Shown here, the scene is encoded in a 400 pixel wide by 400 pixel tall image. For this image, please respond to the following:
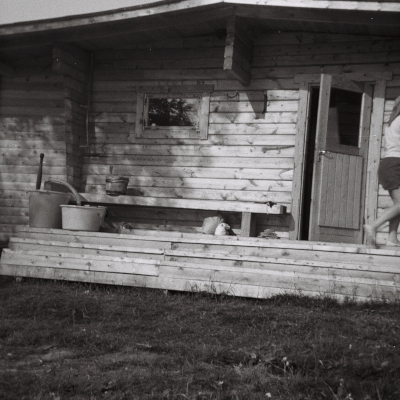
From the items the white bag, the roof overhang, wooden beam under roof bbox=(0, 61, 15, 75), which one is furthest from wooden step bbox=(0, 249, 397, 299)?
wooden beam under roof bbox=(0, 61, 15, 75)

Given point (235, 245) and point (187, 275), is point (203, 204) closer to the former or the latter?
point (235, 245)

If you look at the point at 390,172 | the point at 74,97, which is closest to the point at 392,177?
the point at 390,172

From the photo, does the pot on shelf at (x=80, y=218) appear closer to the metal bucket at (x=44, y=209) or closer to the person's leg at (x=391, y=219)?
the metal bucket at (x=44, y=209)

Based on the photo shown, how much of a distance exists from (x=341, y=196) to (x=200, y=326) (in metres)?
4.05

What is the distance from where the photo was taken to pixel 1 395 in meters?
3.98

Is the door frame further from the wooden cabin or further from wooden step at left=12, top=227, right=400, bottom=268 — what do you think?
wooden step at left=12, top=227, right=400, bottom=268

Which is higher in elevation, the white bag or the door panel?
the door panel

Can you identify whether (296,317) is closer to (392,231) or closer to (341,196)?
(392,231)

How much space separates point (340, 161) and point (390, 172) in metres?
1.80

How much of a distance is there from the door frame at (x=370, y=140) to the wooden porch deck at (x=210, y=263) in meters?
1.60

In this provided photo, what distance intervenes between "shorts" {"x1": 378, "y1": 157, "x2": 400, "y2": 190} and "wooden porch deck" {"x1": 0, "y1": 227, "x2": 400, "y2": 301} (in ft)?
2.52

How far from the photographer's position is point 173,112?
10.4 metres

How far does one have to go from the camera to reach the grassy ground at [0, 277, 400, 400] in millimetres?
4094

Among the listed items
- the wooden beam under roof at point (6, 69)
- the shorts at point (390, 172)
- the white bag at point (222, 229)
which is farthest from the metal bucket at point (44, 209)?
the shorts at point (390, 172)
